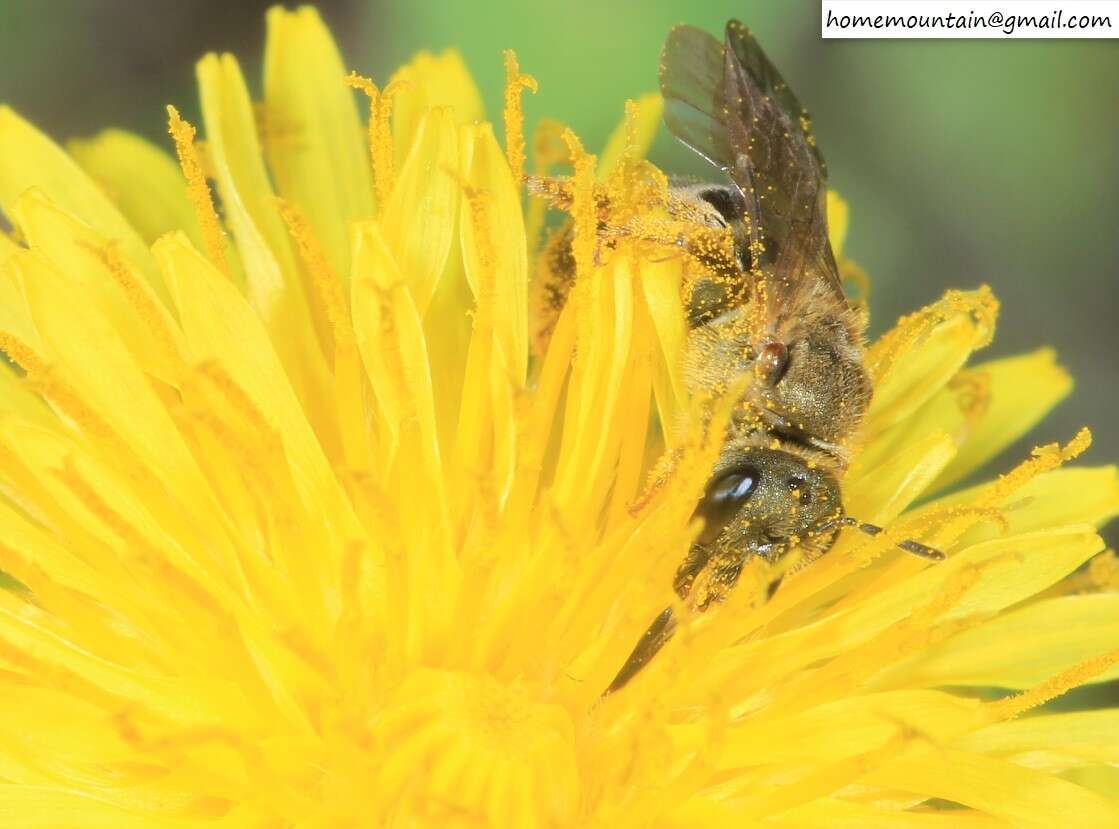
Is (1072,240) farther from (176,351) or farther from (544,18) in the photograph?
(176,351)

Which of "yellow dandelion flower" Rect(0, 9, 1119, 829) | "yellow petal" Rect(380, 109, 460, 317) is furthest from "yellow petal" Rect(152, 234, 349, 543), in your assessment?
"yellow petal" Rect(380, 109, 460, 317)

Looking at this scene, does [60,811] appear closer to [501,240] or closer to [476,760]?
[476,760]

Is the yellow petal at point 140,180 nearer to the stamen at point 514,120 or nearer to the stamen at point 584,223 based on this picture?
the stamen at point 514,120

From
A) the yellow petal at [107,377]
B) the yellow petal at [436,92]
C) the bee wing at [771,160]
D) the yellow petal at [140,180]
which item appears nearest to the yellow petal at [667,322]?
the bee wing at [771,160]

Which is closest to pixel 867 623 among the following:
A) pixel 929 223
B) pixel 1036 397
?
pixel 1036 397

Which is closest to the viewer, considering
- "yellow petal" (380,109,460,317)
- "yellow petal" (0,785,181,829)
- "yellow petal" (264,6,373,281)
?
"yellow petal" (0,785,181,829)

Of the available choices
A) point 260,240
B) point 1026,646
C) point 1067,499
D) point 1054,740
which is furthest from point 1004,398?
point 260,240

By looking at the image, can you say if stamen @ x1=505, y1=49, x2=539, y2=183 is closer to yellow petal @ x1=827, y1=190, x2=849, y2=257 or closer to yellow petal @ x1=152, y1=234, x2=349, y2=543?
yellow petal @ x1=152, y1=234, x2=349, y2=543
